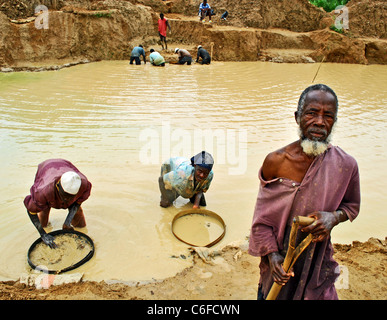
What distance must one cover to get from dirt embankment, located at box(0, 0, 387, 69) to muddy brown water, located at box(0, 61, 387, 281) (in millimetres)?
2385

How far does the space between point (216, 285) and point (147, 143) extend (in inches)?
126

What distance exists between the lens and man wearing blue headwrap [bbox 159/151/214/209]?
319 cm

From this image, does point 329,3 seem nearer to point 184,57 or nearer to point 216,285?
point 184,57

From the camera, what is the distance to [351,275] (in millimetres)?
2375

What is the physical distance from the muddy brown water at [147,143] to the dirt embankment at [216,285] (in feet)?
0.70

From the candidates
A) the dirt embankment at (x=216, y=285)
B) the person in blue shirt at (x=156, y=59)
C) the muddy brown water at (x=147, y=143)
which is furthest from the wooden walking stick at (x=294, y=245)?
the person in blue shirt at (x=156, y=59)

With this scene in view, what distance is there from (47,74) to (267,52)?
1027cm

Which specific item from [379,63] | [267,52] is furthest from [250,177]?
[379,63]

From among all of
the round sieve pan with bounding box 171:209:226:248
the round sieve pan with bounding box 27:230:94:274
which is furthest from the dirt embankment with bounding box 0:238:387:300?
the round sieve pan with bounding box 171:209:226:248

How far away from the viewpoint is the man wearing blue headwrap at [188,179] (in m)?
3.19

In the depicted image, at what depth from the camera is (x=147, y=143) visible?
202 inches

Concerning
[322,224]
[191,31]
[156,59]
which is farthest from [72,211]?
[191,31]

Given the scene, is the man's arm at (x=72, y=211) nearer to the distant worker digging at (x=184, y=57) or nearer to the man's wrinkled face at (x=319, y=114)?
the man's wrinkled face at (x=319, y=114)

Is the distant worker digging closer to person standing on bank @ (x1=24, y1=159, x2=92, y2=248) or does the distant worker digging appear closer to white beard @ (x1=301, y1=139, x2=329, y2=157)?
person standing on bank @ (x1=24, y1=159, x2=92, y2=248)
